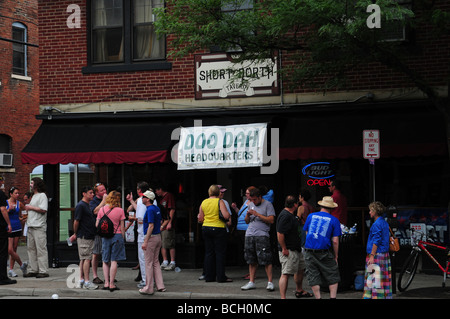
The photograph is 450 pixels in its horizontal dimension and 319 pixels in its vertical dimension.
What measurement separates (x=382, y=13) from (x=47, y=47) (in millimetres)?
9033

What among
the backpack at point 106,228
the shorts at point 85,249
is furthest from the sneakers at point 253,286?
the shorts at point 85,249

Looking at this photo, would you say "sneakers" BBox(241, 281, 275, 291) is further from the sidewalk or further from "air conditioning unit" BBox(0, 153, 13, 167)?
"air conditioning unit" BBox(0, 153, 13, 167)

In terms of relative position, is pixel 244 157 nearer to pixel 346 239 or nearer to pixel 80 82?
pixel 346 239

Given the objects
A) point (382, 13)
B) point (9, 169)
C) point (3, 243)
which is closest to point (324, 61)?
point (382, 13)

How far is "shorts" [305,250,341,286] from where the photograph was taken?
952cm

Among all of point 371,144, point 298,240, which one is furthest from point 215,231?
point 371,144

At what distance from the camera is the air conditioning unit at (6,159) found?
79.7 feet

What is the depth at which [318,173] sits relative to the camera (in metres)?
14.5

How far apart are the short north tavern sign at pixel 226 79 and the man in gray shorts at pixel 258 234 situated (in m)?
3.29

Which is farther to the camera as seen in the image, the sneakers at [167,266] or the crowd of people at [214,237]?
the sneakers at [167,266]

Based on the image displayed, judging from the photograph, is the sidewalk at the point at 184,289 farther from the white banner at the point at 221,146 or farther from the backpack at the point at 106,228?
the white banner at the point at 221,146

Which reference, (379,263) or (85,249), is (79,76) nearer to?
(85,249)

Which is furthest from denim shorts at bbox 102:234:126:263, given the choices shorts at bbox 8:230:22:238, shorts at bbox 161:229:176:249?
shorts at bbox 8:230:22:238

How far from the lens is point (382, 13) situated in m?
10.1
